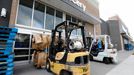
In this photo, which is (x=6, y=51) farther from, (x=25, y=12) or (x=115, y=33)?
(x=115, y=33)

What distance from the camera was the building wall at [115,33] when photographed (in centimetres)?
2544

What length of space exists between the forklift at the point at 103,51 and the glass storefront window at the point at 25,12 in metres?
5.58

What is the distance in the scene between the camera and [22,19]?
6.99m

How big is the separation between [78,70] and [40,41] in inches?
113

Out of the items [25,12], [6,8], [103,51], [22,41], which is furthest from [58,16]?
[103,51]

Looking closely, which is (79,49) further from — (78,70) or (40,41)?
(40,41)

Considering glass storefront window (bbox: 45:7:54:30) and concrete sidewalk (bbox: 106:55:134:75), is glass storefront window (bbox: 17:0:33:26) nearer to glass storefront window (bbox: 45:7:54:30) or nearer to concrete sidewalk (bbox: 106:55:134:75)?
glass storefront window (bbox: 45:7:54:30)

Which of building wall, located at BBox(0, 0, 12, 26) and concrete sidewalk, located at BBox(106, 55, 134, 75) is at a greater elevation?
building wall, located at BBox(0, 0, 12, 26)

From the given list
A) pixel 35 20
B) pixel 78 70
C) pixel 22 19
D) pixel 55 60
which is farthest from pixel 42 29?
pixel 78 70

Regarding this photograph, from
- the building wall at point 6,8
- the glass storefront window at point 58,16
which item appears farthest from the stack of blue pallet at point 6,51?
the glass storefront window at point 58,16

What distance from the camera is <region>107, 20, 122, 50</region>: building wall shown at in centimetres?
2544

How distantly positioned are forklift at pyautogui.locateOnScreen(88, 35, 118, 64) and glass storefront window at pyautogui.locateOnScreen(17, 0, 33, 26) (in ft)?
18.3

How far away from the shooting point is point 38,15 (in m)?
8.09

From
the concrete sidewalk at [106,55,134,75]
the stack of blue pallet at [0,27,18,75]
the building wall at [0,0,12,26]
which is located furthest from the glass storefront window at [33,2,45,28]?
the concrete sidewalk at [106,55,134,75]
